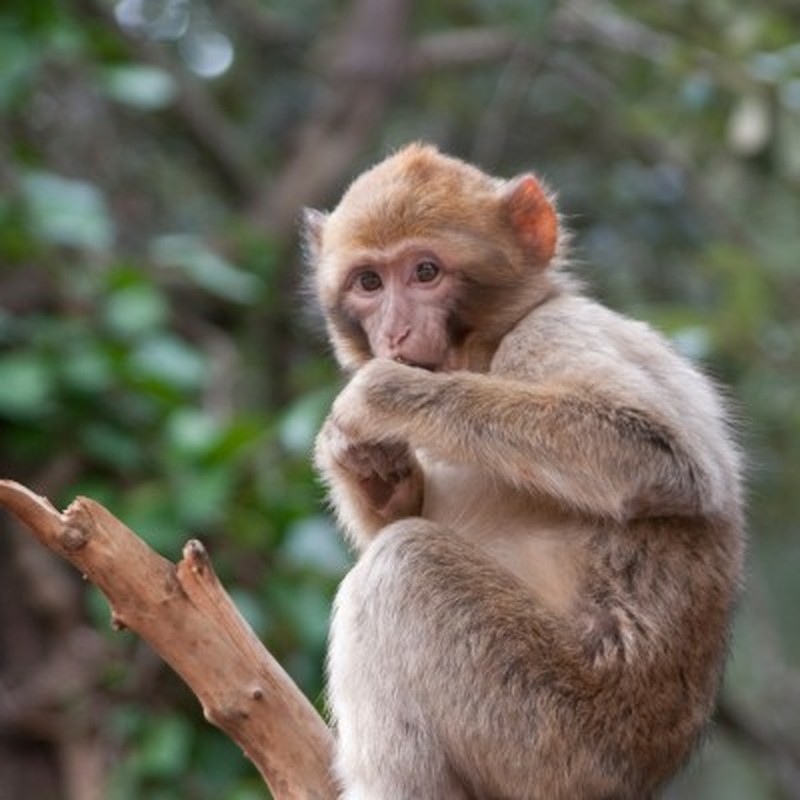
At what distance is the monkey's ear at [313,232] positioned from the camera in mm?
5918

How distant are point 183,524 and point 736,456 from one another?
378 centimetres

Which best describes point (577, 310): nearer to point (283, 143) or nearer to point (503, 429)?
point (503, 429)

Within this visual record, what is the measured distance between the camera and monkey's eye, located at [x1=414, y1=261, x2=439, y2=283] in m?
5.36

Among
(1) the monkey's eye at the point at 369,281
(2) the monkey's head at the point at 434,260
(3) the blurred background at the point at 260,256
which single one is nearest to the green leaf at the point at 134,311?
(3) the blurred background at the point at 260,256

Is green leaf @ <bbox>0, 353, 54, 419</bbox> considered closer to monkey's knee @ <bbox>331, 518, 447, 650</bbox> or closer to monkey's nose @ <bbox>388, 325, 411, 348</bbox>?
monkey's nose @ <bbox>388, 325, 411, 348</bbox>

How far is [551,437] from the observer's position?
482 centimetres

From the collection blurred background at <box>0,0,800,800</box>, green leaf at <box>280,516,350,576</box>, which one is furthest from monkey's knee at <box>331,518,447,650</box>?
green leaf at <box>280,516,350,576</box>

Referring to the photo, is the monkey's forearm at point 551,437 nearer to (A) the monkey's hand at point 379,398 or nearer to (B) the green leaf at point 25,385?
(A) the monkey's hand at point 379,398

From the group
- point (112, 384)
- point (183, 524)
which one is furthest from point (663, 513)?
point (112, 384)

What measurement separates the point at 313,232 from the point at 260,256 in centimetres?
431

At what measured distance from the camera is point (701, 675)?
4871mm

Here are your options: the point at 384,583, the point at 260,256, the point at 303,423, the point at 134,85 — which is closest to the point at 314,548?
the point at 303,423

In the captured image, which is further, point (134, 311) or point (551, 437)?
point (134, 311)

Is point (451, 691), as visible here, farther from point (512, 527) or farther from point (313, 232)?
point (313, 232)
